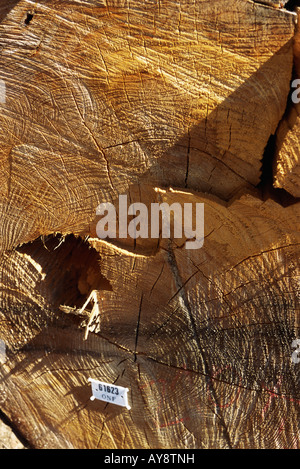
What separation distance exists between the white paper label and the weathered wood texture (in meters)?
0.03

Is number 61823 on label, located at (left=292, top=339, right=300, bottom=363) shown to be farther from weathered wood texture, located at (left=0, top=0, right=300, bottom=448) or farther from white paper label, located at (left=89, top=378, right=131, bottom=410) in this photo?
white paper label, located at (left=89, top=378, right=131, bottom=410)

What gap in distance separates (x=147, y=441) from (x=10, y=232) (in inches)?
35.4

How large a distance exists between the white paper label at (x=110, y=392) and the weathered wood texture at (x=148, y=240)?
29 millimetres

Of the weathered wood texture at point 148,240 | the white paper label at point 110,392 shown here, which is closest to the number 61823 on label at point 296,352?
the weathered wood texture at point 148,240

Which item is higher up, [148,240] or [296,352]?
[148,240]

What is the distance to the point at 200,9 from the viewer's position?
1.48 m

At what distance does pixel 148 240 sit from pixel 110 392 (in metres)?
0.58

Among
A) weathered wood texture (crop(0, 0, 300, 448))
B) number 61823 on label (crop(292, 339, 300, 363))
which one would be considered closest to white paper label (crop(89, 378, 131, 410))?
weathered wood texture (crop(0, 0, 300, 448))

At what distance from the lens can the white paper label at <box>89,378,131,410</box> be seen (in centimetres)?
196

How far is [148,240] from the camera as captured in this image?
1.79 metres

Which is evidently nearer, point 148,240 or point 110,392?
point 148,240

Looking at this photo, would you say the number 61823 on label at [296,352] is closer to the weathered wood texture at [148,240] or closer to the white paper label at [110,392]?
the weathered wood texture at [148,240]

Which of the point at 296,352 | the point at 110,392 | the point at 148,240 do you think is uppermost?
the point at 148,240
